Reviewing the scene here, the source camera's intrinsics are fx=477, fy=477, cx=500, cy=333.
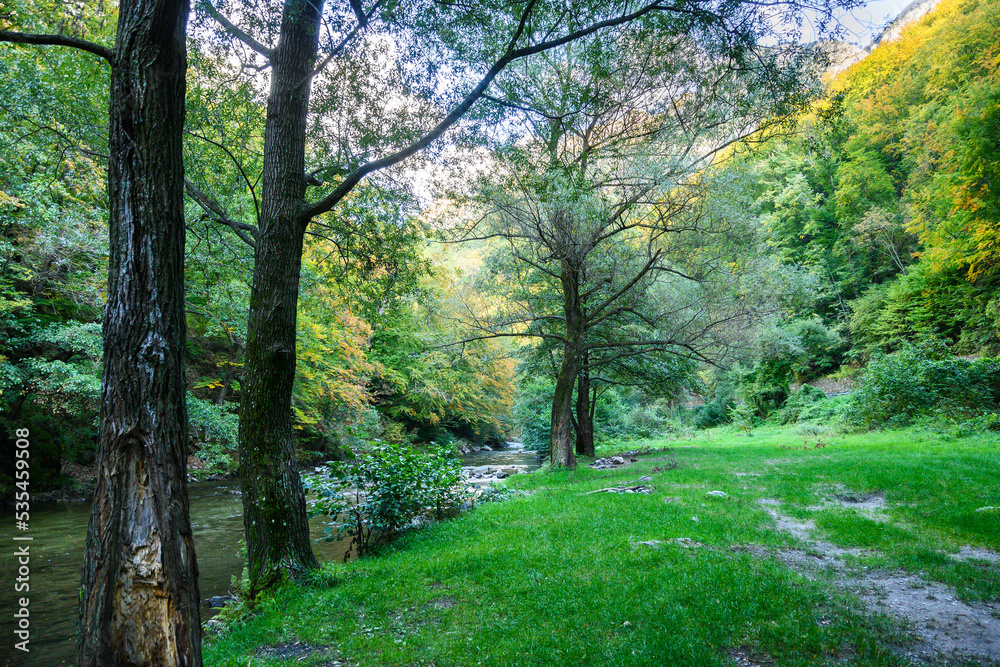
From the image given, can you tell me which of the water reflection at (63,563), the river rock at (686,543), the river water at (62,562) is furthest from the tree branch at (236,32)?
the river rock at (686,543)

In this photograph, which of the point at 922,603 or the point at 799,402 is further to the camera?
the point at 799,402

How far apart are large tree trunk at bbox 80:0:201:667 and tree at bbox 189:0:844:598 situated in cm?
215

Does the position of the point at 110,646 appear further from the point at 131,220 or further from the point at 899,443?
the point at 899,443

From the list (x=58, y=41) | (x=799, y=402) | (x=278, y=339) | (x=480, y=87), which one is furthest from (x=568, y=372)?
(x=799, y=402)

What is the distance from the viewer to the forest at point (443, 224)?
17.7ft

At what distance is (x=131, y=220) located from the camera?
120 inches

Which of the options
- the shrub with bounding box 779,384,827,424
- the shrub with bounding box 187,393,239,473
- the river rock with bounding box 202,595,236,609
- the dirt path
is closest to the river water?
the river rock with bounding box 202,595,236,609

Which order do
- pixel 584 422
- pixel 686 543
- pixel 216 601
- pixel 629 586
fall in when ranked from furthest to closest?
1. pixel 584 422
2. pixel 216 601
3. pixel 686 543
4. pixel 629 586

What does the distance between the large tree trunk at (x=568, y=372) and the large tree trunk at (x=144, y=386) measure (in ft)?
32.8

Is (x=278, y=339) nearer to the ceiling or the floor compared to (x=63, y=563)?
nearer to the ceiling

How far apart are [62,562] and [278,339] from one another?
5.79 meters

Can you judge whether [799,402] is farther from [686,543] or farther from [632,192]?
[686,543]

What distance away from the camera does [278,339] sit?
5.34 meters

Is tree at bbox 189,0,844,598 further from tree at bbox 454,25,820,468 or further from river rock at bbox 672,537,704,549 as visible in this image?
river rock at bbox 672,537,704,549
